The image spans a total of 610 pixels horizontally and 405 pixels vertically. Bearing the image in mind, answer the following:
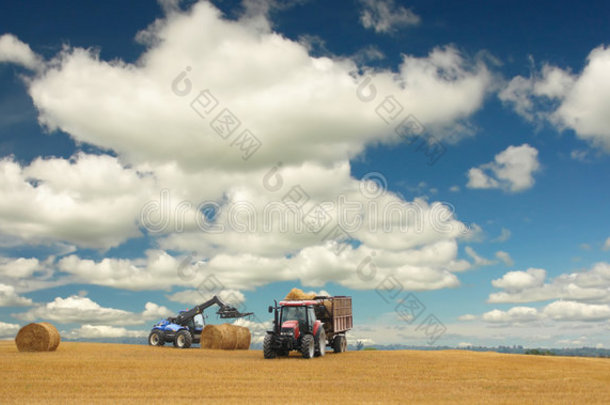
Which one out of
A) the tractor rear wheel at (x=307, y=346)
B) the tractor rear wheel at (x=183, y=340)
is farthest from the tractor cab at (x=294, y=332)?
the tractor rear wheel at (x=183, y=340)

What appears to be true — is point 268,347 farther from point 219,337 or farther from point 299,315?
point 219,337

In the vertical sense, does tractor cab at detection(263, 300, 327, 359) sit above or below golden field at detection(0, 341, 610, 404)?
above

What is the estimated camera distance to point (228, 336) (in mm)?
32938

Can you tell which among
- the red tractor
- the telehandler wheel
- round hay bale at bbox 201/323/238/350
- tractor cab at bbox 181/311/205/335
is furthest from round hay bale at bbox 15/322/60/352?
the telehandler wheel

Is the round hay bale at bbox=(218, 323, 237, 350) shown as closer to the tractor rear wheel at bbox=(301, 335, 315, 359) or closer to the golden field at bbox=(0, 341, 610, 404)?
the golden field at bbox=(0, 341, 610, 404)

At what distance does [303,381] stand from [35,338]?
18.6m

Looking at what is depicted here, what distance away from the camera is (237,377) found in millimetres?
17438

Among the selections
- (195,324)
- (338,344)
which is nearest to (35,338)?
(195,324)

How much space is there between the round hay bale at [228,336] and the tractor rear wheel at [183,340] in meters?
2.44

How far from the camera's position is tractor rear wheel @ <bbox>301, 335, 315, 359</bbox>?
2270 cm

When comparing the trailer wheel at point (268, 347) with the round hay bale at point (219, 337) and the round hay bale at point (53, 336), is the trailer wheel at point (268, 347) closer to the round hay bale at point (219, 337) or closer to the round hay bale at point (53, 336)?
the round hay bale at point (219, 337)

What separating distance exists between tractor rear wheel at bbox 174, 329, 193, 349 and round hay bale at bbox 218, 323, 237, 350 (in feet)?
8.00

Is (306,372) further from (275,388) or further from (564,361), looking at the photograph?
(564,361)

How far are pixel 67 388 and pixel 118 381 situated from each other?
1.60 meters
